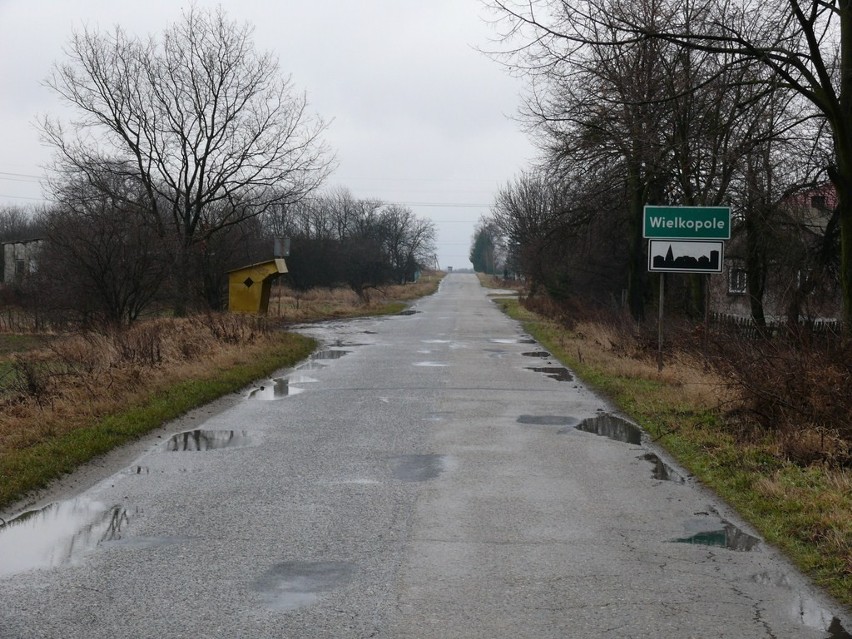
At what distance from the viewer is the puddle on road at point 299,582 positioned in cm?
515

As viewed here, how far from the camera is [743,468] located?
8.64 meters

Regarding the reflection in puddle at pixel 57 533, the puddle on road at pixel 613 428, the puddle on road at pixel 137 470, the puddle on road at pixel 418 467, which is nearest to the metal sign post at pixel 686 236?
the puddle on road at pixel 613 428

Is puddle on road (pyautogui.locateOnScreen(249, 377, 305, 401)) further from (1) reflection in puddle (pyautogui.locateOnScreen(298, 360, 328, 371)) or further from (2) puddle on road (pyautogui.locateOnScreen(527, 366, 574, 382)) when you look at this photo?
(2) puddle on road (pyautogui.locateOnScreen(527, 366, 574, 382))

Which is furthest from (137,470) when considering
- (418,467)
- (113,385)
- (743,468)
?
(743,468)

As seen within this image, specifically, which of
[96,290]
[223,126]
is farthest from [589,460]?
[223,126]

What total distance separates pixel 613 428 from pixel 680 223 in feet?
17.1

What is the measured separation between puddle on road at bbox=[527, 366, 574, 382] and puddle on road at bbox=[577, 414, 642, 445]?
454cm

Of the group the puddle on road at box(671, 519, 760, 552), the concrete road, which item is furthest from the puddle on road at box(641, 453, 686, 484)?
the puddle on road at box(671, 519, 760, 552)

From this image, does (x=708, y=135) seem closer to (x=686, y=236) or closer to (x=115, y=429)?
(x=686, y=236)

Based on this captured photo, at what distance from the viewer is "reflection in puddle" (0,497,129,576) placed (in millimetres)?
5871

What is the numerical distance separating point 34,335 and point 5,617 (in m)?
26.1

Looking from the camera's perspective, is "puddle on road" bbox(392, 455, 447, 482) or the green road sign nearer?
"puddle on road" bbox(392, 455, 447, 482)

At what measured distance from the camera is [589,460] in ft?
31.1

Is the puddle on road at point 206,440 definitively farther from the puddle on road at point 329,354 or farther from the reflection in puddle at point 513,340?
the reflection in puddle at point 513,340
